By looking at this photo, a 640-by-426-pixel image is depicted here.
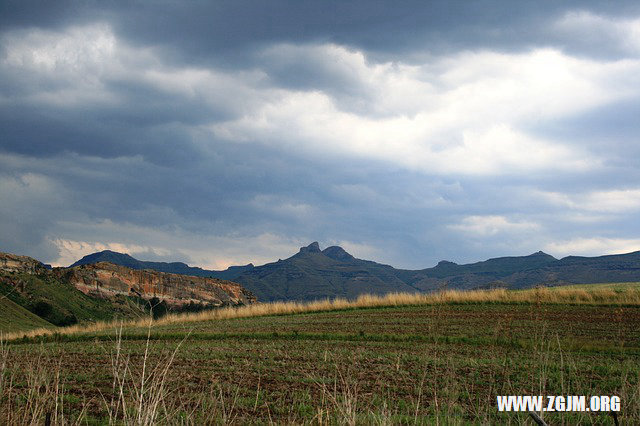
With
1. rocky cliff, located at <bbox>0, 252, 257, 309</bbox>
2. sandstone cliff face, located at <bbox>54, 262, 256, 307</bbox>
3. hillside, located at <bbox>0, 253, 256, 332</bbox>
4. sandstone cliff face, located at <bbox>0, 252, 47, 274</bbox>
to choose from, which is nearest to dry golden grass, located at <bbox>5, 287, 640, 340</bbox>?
hillside, located at <bbox>0, 253, 256, 332</bbox>

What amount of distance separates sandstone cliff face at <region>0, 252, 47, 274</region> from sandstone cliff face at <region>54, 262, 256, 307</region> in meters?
5.42

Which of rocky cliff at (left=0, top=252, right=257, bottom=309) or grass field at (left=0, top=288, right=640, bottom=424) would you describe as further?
rocky cliff at (left=0, top=252, right=257, bottom=309)

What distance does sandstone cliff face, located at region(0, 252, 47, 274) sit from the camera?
63.8 m

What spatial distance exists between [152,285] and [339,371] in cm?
9306

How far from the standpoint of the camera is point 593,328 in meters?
22.4

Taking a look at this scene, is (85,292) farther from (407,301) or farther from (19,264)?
(407,301)

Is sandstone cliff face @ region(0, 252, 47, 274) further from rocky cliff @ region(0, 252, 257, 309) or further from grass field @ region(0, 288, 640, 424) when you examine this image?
grass field @ region(0, 288, 640, 424)

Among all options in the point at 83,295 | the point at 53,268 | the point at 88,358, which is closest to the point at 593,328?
the point at 88,358

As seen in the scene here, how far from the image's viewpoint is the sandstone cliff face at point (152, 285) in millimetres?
76188

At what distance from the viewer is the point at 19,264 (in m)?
65.4

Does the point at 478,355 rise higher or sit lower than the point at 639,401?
lower

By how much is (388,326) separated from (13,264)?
5806cm

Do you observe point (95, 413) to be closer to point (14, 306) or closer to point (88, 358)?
point (88, 358)

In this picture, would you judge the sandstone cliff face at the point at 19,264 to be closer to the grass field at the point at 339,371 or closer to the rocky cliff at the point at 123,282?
the rocky cliff at the point at 123,282
